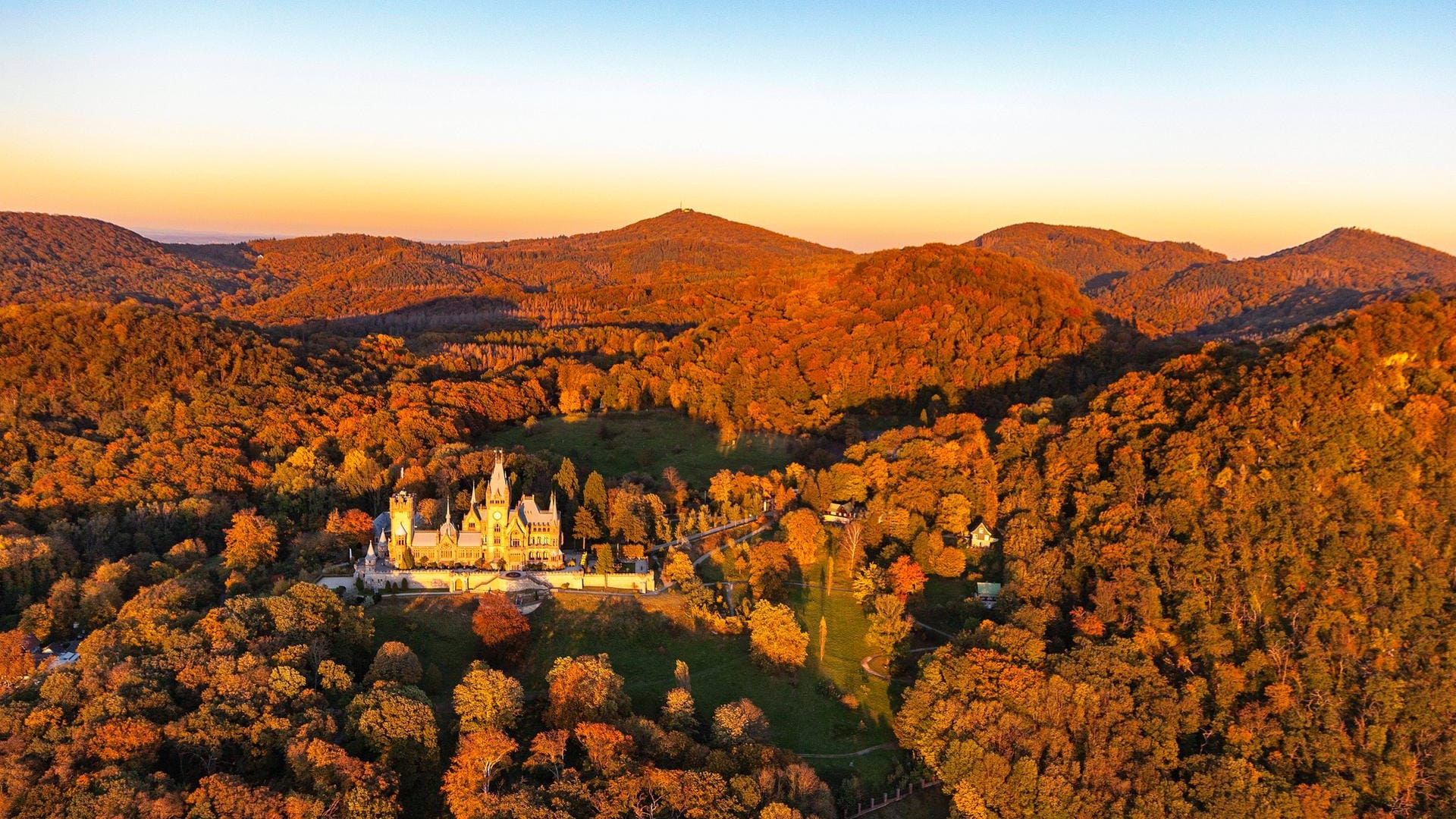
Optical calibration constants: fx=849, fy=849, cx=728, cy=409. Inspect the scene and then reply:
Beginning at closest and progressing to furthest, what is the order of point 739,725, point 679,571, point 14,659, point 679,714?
1. point 739,725
2. point 679,714
3. point 14,659
4. point 679,571

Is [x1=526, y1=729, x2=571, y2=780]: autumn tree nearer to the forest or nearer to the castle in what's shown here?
the forest

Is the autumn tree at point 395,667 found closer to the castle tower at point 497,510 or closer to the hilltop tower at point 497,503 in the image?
the castle tower at point 497,510

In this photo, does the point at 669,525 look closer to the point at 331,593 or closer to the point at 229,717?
the point at 331,593

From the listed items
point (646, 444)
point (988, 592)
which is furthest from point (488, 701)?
point (646, 444)

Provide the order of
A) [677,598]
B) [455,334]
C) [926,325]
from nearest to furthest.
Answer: [677,598], [926,325], [455,334]

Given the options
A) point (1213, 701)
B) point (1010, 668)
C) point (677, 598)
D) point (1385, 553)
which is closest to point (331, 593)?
point (677, 598)

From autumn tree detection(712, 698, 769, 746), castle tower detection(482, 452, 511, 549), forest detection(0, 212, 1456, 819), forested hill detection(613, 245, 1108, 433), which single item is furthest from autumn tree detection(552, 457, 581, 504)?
forested hill detection(613, 245, 1108, 433)

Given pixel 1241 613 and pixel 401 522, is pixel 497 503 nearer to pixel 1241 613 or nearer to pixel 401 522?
pixel 401 522
